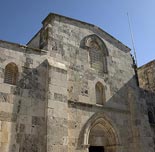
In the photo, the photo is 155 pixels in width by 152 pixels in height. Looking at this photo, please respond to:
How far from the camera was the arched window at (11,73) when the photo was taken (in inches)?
321

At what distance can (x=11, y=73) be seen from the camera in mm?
8305

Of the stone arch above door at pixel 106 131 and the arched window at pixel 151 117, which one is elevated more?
the arched window at pixel 151 117

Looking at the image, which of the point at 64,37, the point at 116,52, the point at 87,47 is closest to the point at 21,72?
the point at 64,37

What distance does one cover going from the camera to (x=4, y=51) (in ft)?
27.0

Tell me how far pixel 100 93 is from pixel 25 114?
4.24 metres

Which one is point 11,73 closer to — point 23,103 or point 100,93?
point 23,103

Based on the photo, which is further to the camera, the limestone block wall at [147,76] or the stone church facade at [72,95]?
the limestone block wall at [147,76]

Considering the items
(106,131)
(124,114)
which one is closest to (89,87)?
(106,131)

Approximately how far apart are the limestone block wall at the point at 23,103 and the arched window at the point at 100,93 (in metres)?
3.04

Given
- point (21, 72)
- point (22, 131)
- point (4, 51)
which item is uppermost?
point (4, 51)

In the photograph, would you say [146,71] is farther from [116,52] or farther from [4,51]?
[4,51]

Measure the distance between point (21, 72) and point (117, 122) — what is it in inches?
204

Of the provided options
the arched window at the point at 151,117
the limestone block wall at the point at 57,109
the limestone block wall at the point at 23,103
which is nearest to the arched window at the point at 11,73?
the limestone block wall at the point at 23,103

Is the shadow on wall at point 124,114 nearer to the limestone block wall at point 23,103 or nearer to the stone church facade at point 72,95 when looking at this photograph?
the stone church facade at point 72,95
